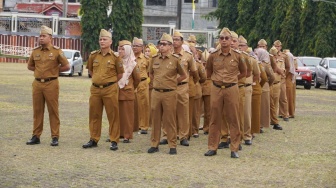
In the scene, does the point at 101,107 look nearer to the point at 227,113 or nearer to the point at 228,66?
the point at 227,113

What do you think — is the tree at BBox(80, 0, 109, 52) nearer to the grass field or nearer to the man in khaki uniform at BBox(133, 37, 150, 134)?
the grass field

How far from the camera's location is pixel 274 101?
22.0 meters

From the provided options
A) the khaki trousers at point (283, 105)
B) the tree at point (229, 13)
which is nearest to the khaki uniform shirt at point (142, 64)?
the khaki trousers at point (283, 105)

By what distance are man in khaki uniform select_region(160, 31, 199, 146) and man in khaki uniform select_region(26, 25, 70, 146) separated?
6.69 feet

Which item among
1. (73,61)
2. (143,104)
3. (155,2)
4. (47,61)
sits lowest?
(73,61)

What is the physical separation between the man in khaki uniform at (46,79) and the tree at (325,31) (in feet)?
154

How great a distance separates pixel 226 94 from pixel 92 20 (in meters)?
61.0

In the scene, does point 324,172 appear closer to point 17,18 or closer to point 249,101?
point 249,101

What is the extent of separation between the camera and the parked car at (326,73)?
44438 millimetres

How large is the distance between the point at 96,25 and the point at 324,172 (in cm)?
6311

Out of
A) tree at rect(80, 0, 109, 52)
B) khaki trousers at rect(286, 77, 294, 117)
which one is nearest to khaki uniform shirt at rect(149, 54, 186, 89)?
khaki trousers at rect(286, 77, 294, 117)

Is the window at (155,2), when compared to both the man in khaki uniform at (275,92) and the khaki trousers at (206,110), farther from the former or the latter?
the khaki trousers at (206,110)

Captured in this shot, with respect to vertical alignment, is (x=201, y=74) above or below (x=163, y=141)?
above

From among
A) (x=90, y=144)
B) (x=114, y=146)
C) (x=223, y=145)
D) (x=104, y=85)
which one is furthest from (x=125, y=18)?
(x=114, y=146)
